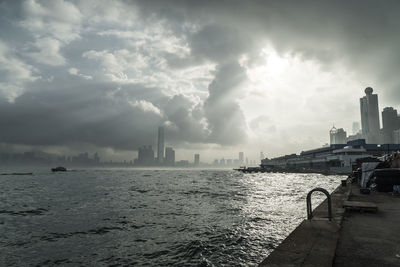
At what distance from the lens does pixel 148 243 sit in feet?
38.0

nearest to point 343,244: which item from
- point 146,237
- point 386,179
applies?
point 146,237

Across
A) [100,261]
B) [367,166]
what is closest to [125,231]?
[100,261]

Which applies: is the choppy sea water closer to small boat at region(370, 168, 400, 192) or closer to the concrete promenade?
the concrete promenade

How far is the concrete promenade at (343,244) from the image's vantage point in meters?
5.43

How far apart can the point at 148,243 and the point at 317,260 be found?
870 cm

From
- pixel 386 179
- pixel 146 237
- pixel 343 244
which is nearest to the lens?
pixel 343 244

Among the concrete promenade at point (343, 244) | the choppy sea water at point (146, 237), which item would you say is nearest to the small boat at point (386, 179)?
the choppy sea water at point (146, 237)

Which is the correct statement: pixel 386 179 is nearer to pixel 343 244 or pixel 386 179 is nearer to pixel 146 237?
pixel 343 244

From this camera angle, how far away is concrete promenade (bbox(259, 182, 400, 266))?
17.8 feet

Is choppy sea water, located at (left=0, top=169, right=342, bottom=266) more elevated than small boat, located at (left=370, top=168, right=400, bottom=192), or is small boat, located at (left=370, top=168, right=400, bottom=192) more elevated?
small boat, located at (left=370, top=168, right=400, bottom=192)

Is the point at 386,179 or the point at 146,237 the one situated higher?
the point at 386,179

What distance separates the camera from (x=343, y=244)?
673 centimetres

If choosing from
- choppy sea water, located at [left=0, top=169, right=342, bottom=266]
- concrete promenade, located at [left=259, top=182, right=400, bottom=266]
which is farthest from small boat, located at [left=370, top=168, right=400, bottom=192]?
concrete promenade, located at [left=259, top=182, right=400, bottom=266]

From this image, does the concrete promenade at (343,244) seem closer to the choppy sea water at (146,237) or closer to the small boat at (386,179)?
the choppy sea water at (146,237)
